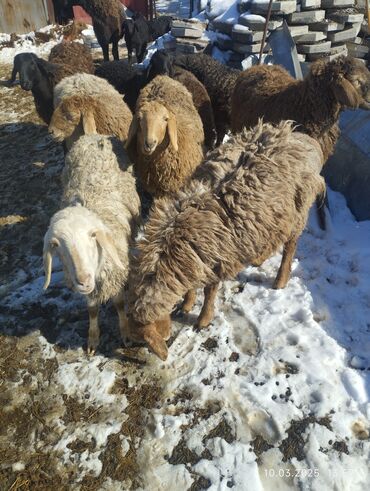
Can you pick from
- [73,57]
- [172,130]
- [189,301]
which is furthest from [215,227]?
[73,57]

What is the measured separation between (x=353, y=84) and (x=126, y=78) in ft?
13.7

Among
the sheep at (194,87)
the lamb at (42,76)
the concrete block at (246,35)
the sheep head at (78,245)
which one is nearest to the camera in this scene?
the sheep head at (78,245)

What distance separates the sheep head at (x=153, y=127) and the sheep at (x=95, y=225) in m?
0.40

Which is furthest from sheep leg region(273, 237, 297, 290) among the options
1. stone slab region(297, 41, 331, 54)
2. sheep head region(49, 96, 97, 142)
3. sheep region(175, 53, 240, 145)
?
stone slab region(297, 41, 331, 54)

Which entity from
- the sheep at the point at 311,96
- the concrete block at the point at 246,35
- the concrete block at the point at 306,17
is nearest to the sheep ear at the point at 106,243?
the sheep at the point at 311,96

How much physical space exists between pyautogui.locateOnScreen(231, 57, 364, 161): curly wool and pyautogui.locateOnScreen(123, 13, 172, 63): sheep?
225 inches

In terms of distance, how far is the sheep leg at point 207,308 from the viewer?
3809mm

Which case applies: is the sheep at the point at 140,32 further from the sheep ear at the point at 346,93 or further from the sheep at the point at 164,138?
the sheep ear at the point at 346,93

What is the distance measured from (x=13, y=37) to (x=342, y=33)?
9.92 meters

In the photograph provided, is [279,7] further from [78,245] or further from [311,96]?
[78,245]

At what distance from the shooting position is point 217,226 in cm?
321

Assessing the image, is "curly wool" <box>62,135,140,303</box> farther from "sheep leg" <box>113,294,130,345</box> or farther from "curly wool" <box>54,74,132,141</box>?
"curly wool" <box>54,74,132,141</box>

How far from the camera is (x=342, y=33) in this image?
798 centimetres

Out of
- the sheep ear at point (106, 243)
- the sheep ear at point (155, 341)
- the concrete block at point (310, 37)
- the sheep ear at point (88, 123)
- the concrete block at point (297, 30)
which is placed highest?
the concrete block at point (297, 30)
